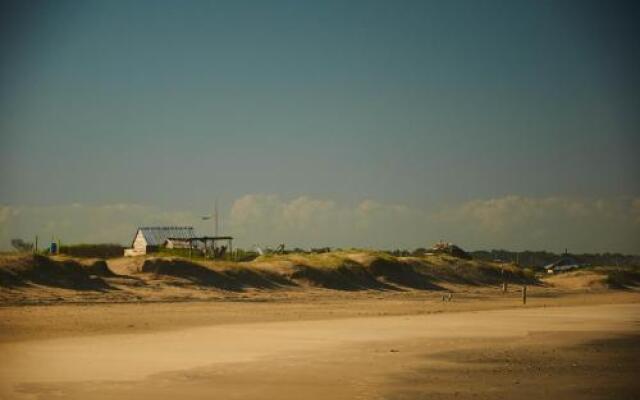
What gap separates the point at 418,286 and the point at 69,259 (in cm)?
1930

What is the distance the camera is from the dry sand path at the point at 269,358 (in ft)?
42.9

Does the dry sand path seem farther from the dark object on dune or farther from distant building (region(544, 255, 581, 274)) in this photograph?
distant building (region(544, 255, 581, 274))

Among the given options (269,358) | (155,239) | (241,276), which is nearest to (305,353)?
(269,358)

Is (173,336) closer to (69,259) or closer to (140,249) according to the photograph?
(69,259)

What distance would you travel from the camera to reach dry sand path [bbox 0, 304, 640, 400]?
13078mm

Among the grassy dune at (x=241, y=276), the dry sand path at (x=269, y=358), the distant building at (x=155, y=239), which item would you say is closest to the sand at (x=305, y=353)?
the dry sand path at (x=269, y=358)

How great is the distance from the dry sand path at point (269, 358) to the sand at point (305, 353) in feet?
0.10

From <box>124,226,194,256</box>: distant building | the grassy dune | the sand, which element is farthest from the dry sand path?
<box>124,226,194,256</box>: distant building

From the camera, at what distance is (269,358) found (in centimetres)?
1661

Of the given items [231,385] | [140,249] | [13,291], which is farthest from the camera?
[140,249]

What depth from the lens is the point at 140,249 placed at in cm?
5778

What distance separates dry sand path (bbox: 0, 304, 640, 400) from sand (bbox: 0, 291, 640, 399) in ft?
0.10

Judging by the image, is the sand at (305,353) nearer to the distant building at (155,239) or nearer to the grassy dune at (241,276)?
the grassy dune at (241,276)

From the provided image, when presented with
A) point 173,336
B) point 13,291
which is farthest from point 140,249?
point 173,336
